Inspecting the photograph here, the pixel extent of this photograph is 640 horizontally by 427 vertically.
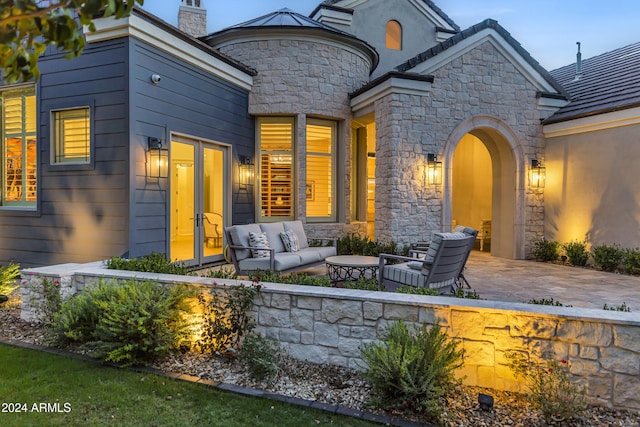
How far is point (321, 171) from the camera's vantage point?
964 centimetres

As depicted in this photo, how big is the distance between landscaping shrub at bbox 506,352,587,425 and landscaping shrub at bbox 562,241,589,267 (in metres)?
6.56

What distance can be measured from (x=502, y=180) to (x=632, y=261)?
Answer: 130 inches

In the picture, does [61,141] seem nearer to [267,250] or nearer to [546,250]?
[267,250]

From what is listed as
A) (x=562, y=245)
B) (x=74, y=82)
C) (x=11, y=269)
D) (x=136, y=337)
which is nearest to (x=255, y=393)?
(x=136, y=337)

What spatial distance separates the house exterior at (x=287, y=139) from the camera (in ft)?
19.6

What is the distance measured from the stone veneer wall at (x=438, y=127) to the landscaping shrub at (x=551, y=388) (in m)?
5.29

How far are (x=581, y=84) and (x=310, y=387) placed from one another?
36.0 feet

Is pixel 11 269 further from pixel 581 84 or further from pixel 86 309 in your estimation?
pixel 581 84

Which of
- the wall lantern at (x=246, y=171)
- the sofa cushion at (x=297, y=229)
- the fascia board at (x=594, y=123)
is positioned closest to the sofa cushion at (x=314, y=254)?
the sofa cushion at (x=297, y=229)

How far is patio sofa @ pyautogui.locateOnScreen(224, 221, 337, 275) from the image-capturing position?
595 centimetres

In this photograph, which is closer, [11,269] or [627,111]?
[11,269]

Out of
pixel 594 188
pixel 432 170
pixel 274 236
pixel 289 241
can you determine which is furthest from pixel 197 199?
pixel 594 188

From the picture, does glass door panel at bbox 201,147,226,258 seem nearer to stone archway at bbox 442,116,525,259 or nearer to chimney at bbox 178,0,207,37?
stone archway at bbox 442,116,525,259

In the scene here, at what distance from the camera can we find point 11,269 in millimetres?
5172
